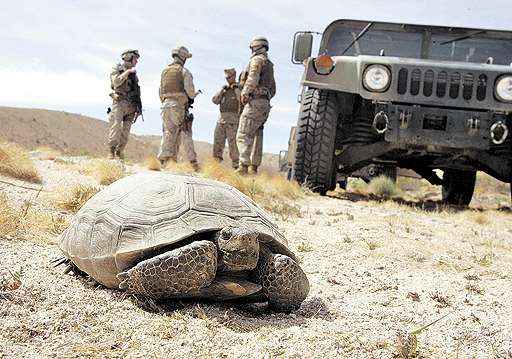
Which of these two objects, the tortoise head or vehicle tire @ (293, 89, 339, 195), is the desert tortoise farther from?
vehicle tire @ (293, 89, 339, 195)

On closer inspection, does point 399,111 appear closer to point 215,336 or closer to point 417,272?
point 417,272

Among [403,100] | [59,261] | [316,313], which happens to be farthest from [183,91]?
[316,313]

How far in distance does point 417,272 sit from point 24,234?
2.51m

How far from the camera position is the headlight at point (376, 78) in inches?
253

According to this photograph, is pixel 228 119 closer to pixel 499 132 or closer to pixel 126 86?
pixel 126 86

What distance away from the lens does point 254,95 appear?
8867 millimetres

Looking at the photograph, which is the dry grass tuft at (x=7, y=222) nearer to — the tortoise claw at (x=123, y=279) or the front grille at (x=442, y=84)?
the tortoise claw at (x=123, y=279)

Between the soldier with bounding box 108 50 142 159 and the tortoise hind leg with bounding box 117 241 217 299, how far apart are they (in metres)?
8.13

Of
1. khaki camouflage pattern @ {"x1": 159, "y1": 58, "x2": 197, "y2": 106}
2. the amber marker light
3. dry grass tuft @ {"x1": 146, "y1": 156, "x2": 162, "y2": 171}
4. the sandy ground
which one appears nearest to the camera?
the sandy ground

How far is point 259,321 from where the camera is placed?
8.57 feet

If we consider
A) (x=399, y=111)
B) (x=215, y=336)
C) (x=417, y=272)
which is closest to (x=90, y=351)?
(x=215, y=336)

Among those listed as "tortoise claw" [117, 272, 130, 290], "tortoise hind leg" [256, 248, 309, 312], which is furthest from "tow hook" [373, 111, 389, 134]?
"tortoise claw" [117, 272, 130, 290]

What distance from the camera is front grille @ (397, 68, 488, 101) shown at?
6355mm

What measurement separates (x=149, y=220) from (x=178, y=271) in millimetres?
329
